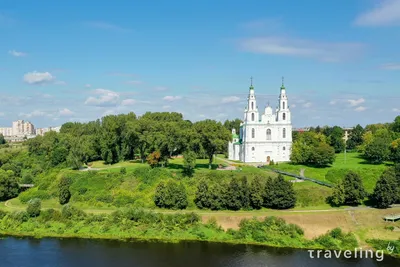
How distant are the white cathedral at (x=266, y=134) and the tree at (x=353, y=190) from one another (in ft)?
76.9

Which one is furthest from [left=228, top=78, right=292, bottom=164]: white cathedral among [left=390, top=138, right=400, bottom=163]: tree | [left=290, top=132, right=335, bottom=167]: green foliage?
[left=390, top=138, right=400, bottom=163]: tree

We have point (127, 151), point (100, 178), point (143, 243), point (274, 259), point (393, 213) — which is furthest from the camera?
point (127, 151)

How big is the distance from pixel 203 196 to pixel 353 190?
1639cm

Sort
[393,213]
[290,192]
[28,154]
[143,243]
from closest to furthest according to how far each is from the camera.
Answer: [143,243] → [393,213] → [290,192] → [28,154]

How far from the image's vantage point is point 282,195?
4097cm

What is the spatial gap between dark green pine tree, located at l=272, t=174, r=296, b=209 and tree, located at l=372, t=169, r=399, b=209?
29.0ft

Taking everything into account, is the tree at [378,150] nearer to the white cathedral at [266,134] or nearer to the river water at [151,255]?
the white cathedral at [266,134]

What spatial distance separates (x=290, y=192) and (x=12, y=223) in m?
30.6

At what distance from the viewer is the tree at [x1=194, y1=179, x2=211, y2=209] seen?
138ft

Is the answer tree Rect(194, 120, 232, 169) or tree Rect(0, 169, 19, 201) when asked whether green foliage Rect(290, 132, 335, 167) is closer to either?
tree Rect(194, 120, 232, 169)

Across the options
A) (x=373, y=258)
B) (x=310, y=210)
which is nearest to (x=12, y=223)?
(x=310, y=210)

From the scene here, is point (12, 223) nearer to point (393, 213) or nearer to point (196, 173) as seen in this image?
point (196, 173)

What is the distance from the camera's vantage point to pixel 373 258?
104 feet

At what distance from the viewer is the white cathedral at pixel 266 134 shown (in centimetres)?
6450
